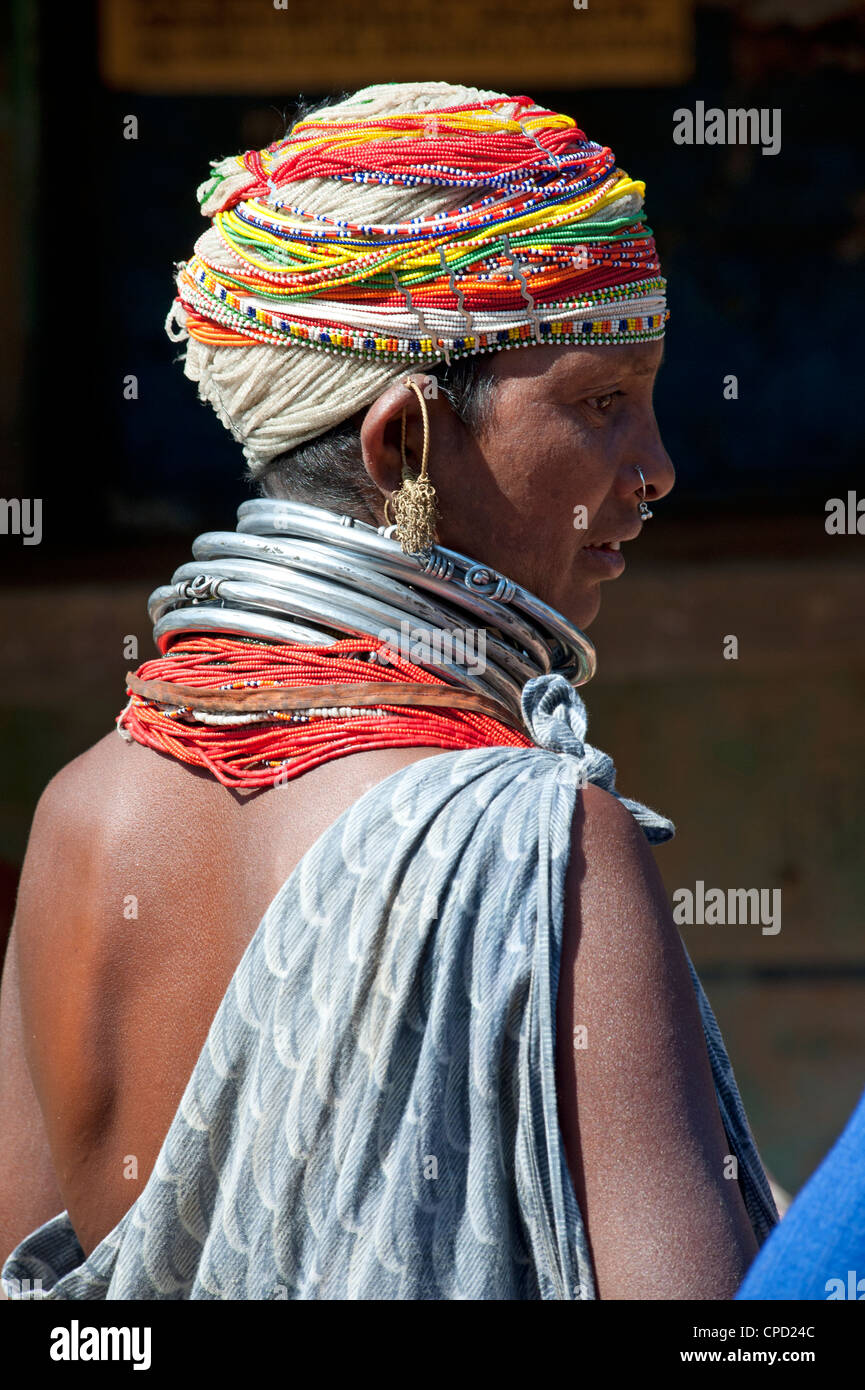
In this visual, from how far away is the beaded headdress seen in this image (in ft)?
5.23

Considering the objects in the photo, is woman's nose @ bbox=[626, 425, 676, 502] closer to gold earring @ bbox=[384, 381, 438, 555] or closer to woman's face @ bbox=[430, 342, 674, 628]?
woman's face @ bbox=[430, 342, 674, 628]

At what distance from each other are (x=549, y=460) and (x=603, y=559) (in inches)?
7.3

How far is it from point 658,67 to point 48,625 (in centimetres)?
243

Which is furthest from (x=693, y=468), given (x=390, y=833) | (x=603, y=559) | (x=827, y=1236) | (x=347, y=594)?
(x=827, y=1236)

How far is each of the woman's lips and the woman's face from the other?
0.02 metres

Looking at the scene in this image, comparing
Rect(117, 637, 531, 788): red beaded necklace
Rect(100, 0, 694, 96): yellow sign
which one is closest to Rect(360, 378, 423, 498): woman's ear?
Rect(117, 637, 531, 788): red beaded necklace

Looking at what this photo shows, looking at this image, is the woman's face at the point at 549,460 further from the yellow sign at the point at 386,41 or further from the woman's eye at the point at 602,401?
the yellow sign at the point at 386,41

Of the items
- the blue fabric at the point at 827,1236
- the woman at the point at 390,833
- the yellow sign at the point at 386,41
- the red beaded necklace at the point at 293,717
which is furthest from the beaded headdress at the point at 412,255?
the yellow sign at the point at 386,41

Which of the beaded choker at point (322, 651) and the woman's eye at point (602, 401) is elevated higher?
the woman's eye at point (602, 401)

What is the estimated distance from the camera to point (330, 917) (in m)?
1.43

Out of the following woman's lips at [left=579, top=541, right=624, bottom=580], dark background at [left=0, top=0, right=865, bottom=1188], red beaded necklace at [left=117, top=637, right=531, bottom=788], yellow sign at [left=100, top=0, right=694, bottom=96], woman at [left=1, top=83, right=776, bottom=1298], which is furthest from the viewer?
yellow sign at [left=100, top=0, right=694, bottom=96]

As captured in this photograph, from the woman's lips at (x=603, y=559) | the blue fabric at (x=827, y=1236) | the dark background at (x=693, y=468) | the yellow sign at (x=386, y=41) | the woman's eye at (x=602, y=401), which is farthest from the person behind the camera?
the yellow sign at (x=386, y=41)

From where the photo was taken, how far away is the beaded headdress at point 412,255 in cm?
159

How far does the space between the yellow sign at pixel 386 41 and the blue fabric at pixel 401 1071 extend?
3788 mm
